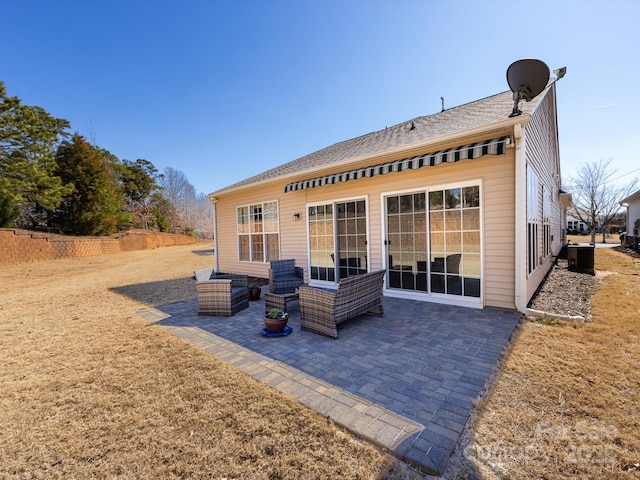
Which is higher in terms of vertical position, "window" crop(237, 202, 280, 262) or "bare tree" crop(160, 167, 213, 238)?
"bare tree" crop(160, 167, 213, 238)

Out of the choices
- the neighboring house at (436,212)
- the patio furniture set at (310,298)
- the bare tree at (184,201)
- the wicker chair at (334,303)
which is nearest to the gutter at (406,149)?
the neighboring house at (436,212)

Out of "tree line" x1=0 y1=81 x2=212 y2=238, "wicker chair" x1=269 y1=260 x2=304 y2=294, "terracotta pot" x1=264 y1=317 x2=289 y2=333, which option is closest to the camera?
"terracotta pot" x1=264 y1=317 x2=289 y2=333

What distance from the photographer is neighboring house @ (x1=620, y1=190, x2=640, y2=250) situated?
17.5 metres

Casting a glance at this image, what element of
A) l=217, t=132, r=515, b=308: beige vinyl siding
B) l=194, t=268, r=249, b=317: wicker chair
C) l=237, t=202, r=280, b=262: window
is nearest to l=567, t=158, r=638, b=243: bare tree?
l=217, t=132, r=515, b=308: beige vinyl siding

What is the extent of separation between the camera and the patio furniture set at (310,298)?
4391 millimetres

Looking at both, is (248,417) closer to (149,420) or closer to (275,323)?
(149,420)

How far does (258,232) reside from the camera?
1027cm

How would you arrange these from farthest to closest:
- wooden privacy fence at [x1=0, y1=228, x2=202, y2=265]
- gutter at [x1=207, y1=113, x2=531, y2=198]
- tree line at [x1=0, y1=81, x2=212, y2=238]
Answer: tree line at [x1=0, y1=81, x2=212, y2=238] < wooden privacy fence at [x1=0, y1=228, x2=202, y2=265] < gutter at [x1=207, y1=113, x2=531, y2=198]

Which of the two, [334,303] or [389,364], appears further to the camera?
[334,303]

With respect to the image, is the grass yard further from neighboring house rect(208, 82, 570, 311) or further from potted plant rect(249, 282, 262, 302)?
→ potted plant rect(249, 282, 262, 302)

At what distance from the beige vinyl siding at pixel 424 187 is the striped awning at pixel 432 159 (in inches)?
16.7

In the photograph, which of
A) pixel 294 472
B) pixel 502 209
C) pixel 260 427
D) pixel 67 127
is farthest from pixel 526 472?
pixel 67 127

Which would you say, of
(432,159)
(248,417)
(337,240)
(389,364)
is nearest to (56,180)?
(337,240)

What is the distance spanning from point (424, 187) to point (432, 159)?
2.71ft
